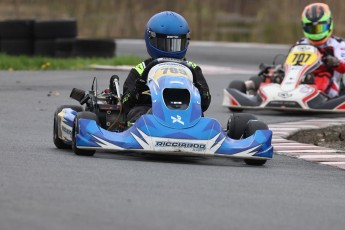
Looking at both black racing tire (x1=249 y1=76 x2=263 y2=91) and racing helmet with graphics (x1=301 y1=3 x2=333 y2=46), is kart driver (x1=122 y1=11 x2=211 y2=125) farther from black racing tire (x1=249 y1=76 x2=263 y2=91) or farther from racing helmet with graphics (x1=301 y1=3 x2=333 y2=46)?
black racing tire (x1=249 y1=76 x2=263 y2=91)

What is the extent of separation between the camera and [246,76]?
75.6 ft

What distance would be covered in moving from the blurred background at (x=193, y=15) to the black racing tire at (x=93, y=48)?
9678 millimetres

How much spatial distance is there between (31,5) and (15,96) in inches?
873

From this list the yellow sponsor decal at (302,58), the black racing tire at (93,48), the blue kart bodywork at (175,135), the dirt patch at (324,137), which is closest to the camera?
the blue kart bodywork at (175,135)

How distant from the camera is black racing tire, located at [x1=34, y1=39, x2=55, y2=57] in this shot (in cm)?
2552

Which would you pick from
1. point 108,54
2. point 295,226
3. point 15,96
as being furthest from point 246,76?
point 295,226

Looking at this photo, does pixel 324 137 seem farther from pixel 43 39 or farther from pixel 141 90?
pixel 43 39

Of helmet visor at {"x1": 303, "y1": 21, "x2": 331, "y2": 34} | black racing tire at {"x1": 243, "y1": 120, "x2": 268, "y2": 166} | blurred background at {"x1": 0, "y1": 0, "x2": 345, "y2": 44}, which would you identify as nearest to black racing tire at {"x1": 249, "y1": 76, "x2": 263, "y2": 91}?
helmet visor at {"x1": 303, "y1": 21, "x2": 331, "y2": 34}

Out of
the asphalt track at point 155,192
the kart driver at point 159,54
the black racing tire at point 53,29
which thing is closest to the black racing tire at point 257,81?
the asphalt track at point 155,192

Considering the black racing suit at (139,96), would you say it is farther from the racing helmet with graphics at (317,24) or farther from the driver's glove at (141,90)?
the racing helmet with graphics at (317,24)

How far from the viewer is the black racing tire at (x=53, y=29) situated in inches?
983

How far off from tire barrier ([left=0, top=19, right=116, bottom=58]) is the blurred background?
10.1 metres

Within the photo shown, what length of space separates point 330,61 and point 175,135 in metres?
7.12

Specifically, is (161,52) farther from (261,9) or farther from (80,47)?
(261,9)
